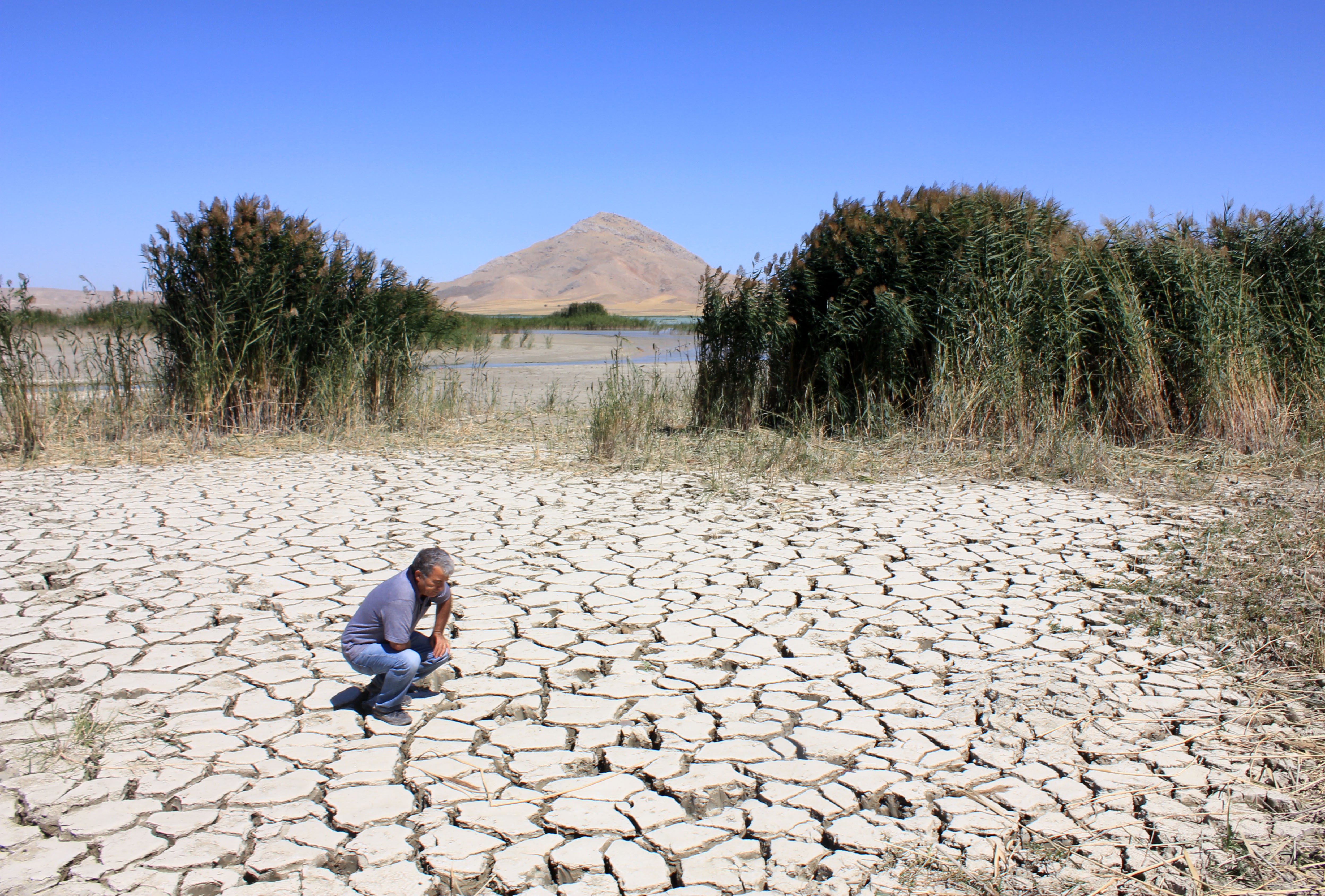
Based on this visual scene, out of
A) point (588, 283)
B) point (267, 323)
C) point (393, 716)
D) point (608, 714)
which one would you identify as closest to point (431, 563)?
point (393, 716)

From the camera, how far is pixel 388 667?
3.30 metres

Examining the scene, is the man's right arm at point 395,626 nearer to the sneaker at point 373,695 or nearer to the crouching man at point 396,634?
the crouching man at point 396,634

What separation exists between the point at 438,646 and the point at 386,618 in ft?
0.80

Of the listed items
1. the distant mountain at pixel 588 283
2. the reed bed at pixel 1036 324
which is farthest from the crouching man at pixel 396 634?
the distant mountain at pixel 588 283

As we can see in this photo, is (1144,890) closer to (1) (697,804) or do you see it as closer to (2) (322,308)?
(1) (697,804)

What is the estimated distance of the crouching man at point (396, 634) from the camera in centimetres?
330

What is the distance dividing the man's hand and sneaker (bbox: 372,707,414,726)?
0.23 m

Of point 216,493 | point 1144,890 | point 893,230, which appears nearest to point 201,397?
point 216,493

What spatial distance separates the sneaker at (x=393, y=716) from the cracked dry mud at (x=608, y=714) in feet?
0.12

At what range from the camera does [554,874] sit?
2525mm

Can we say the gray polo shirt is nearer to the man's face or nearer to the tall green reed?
the man's face

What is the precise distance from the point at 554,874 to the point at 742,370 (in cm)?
785

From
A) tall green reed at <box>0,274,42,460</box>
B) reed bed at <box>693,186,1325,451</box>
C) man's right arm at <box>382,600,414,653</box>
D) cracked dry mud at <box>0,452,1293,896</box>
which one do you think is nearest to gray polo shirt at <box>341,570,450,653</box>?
man's right arm at <box>382,600,414,653</box>

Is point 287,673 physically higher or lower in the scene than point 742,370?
lower
